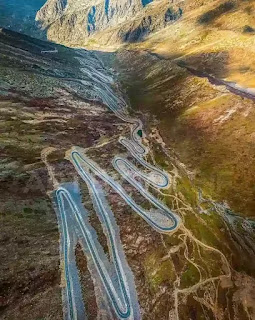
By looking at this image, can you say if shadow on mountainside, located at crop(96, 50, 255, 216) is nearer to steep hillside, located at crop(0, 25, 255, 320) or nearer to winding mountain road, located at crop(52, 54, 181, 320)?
steep hillside, located at crop(0, 25, 255, 320)

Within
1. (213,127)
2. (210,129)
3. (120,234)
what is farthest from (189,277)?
(213,127)

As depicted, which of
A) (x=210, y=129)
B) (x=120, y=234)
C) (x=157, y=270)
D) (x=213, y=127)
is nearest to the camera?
(x=157, y=270)

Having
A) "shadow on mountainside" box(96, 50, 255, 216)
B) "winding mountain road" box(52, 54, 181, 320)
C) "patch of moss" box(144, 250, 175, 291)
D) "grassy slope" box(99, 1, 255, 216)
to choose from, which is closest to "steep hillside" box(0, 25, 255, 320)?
"patch of moss" box(144, 250, 175, 291)

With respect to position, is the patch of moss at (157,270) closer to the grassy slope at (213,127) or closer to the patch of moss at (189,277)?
the patch of moss at (189,277)

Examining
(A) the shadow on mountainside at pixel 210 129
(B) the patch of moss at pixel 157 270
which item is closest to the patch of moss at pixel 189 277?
(B) the patch of moss at pixel 157 270

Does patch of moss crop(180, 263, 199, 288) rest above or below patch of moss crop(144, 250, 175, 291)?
above

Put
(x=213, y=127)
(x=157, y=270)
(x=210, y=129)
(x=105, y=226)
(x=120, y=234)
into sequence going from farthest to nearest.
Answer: (x=213, y=127) < (x=210, y=129) < (x=105, y=226) < (x=120, y=234) < (x=157, y=270)

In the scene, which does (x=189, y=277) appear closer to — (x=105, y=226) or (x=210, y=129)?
(x=105, y=226)

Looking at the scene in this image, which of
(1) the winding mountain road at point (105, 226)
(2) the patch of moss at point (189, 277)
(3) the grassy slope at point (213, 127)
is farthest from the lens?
(3) the grassy slope at point (213, 127)

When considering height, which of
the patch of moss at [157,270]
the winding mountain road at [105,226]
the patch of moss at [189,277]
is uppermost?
the patch of moss at [189,277]

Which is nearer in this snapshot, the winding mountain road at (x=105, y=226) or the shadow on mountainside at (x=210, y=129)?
the winding mountain road at (x=105, y=226)

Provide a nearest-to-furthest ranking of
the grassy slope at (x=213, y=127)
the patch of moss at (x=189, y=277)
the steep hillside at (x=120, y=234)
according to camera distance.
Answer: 1. the steep hillside at (x=120, y=234)
2. the patch of moss at (x=189, y=277)
3. the grassy slope at (x=213, y=127)
